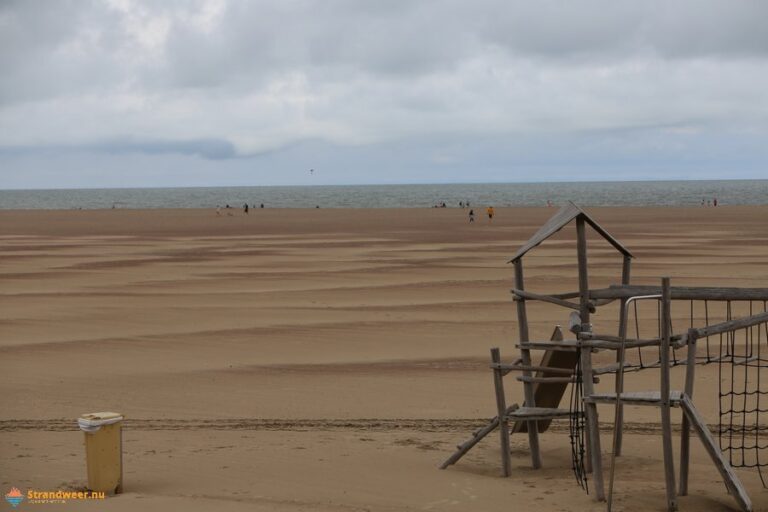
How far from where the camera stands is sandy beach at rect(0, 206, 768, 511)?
9211 millimetres

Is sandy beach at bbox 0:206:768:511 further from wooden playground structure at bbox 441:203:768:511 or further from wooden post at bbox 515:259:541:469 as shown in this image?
wooden playground structure at bbox 441:203:768:511

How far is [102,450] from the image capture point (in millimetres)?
8734

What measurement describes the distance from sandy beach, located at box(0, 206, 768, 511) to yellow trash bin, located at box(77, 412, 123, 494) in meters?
0.22

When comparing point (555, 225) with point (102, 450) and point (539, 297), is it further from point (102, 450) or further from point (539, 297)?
point (102, 450)

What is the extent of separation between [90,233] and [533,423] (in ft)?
149

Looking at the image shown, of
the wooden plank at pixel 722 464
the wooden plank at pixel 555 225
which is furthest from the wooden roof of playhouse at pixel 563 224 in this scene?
the wooden plank at pixel 722 464

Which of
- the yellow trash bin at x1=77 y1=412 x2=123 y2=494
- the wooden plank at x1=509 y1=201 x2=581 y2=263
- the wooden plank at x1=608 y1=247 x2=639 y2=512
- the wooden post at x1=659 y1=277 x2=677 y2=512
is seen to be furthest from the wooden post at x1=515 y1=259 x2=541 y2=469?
the yellow trash bin at x1=77 y1=412 x2=123 y2=494

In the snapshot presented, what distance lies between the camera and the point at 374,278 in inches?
1045

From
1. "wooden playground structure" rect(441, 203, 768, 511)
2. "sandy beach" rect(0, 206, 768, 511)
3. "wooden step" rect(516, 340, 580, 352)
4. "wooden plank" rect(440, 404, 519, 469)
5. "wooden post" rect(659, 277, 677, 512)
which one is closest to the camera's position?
"wooden post" rect(659, 277, 677, 512)

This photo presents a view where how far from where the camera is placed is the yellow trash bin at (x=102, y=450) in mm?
8727

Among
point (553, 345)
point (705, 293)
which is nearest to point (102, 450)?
point (553, 345)

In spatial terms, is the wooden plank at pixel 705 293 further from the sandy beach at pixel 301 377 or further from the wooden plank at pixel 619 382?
the sandy beach at pixel 301 377

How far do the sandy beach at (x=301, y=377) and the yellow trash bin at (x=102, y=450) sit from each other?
22 cm

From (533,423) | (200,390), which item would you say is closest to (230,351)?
(200,390)
